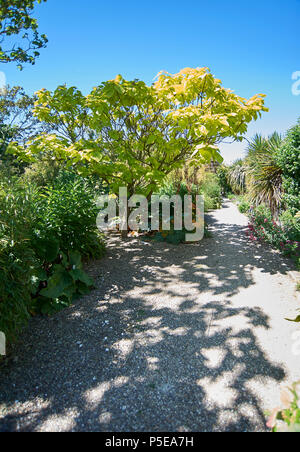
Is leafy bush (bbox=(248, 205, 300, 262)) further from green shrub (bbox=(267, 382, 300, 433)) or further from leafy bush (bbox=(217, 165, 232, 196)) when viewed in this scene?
leafy bush (bbox=(217, 165, 232, 196))

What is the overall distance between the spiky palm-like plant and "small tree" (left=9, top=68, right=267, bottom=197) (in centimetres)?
231

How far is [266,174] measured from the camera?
6738 mm

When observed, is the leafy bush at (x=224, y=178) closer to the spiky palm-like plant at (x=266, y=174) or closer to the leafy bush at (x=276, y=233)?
the spiky palm-like plant at (x=266, y=174)

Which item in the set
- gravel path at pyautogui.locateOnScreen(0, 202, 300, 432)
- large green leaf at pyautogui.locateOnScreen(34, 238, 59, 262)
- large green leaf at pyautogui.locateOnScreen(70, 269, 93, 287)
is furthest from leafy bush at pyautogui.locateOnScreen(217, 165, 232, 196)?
large green leaf at pyautogui.locateOnScreen(34, 238, 59, 262)

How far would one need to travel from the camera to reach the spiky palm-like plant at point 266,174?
6609mm

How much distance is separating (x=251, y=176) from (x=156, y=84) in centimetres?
424

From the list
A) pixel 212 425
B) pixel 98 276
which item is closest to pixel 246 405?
pixel 212 425

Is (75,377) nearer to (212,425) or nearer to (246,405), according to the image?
(212,425)

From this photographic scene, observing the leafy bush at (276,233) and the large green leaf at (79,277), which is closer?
the large green leaf at (79,277)

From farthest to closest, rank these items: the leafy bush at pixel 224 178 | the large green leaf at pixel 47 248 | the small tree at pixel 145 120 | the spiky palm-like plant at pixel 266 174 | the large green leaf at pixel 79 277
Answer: the leafy bush at pixel 224 178 → the spiky palm-like plant at pixel 266 174 → the small tree at pixel 145 120 → the large green leaf at pixel 79 277 → the large green leaf at pixel 47 248

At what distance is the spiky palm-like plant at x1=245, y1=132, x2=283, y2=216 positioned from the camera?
6.61m

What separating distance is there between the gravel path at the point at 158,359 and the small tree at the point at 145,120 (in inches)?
82.6

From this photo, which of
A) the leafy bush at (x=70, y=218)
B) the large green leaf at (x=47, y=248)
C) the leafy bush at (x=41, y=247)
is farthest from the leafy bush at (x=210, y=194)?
the large green leaf at (x=47, y=248)

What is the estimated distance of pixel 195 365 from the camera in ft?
7.25
